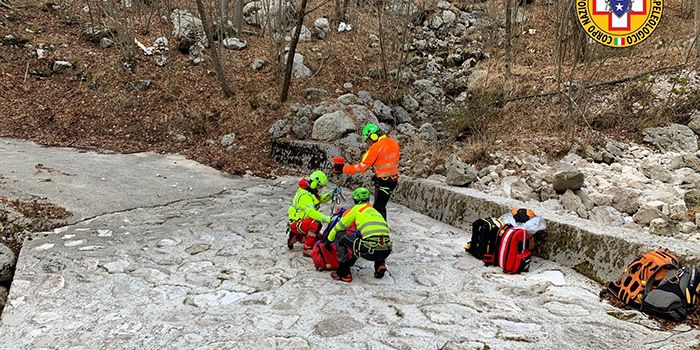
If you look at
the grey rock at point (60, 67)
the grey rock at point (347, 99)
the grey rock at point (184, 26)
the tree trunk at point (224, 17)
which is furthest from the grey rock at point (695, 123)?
the grey rock at point (60, 67)

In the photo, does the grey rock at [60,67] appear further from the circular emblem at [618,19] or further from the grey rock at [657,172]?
the grey rock at [657,172]

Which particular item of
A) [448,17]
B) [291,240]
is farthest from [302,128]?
[448,17]

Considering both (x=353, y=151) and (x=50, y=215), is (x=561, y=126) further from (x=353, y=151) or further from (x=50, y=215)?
(x=50, y=215)

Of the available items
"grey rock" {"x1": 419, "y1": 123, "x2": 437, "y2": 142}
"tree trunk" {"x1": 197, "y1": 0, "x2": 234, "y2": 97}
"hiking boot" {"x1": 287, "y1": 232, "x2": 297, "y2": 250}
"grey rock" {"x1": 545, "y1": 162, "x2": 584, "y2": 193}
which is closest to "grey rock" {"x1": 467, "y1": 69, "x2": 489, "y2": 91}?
"grey rock" {"x1": 419, "y1": 123, "x2": 437, "y2": 142}

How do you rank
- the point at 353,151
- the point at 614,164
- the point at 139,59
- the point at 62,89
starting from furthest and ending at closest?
the point at 139,59, the point at 62,89, the point at 353,151, the point at 614,164

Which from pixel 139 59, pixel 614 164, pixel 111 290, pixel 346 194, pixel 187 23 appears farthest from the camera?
pixel 187 23

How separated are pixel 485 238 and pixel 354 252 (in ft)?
5.82

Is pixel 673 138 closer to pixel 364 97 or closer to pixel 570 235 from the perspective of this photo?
pixel 570 235

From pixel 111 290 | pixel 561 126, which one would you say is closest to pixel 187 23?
pixel 561 126

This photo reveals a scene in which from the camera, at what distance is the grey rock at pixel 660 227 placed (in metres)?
5.80

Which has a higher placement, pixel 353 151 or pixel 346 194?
pixel 353 151

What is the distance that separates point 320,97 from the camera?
45.9 feet

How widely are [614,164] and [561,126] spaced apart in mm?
2523

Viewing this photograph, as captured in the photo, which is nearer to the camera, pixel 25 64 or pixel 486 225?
pixel 486 225
